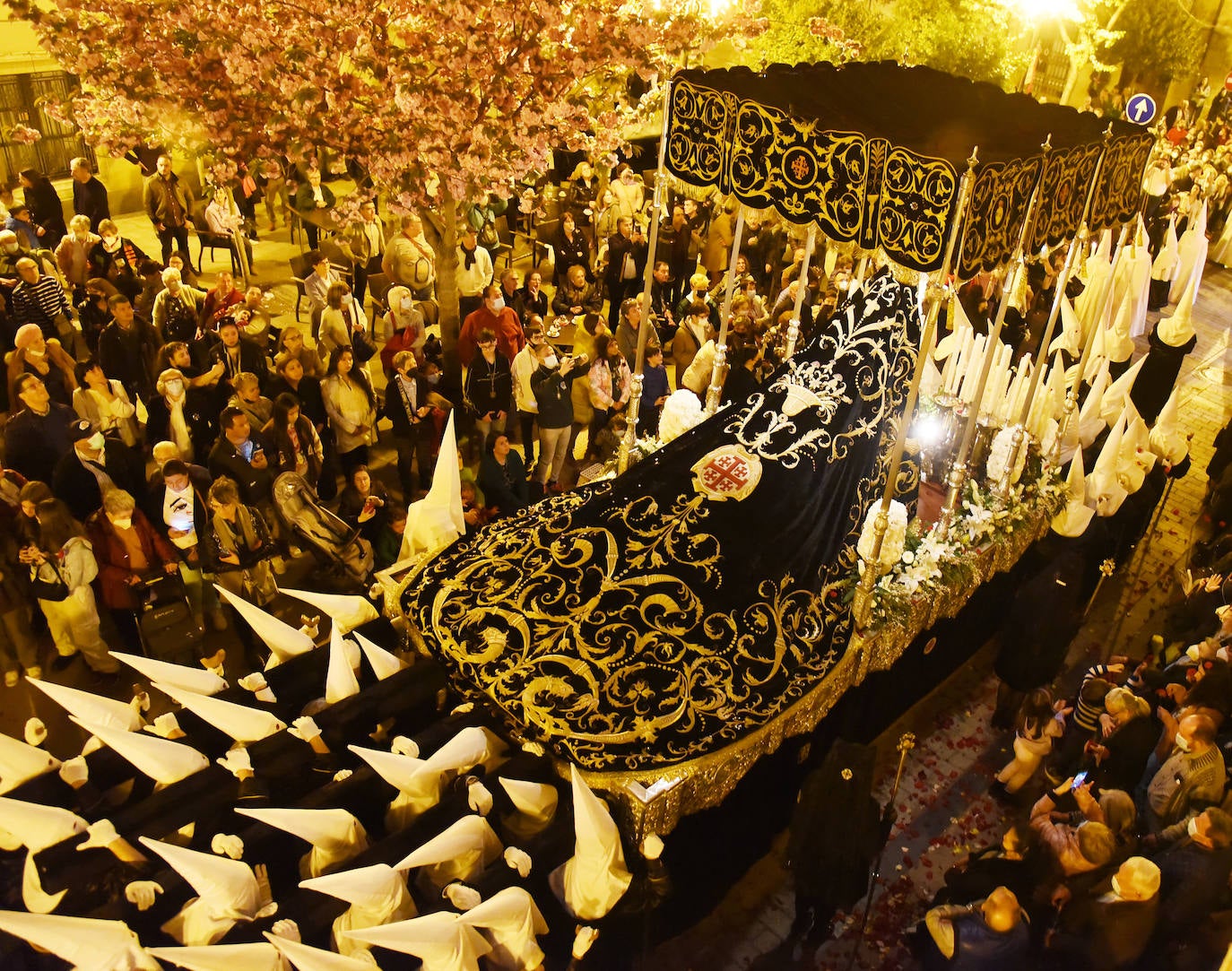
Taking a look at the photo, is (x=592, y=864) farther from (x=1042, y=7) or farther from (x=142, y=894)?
(x=1042, y=7)

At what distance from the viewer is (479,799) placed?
15.0 ft

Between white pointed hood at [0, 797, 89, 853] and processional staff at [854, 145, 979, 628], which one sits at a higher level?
processional staff at [854, 145, 979, 628]

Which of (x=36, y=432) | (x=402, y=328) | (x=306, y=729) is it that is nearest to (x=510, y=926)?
(x=306, y=729)

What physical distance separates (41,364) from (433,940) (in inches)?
215

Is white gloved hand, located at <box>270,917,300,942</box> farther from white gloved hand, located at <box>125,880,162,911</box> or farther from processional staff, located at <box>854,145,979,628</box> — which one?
processional staff, located at <box>854,145,979,628</box>

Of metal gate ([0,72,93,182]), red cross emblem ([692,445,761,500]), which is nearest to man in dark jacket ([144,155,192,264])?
metal gate ([0,72,93,182])

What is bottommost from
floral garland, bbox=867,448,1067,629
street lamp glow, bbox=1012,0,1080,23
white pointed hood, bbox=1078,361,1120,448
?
floral garland, bbox=867,448,1067,629

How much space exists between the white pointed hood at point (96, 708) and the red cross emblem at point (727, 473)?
11.6ft

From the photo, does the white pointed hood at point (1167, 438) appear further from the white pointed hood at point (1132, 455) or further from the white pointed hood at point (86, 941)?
the white pointed hood at point (86, 941)

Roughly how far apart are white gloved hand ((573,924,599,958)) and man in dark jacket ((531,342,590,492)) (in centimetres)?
390

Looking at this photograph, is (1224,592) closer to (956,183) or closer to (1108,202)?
(1108,202)

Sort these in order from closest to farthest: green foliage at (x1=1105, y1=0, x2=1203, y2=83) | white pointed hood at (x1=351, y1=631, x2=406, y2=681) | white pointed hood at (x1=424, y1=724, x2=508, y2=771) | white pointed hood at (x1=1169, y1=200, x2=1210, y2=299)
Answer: white pointed hood at (x1=424, y1=724, x2=508, y2=771)
white pointed hood at (x1=351, y1=631, x2=406, y2=681)
white pointed hood at (x1=1169, y1=200, x2=1210, y2=299)
green foliage at (x1=1105, y1=0, x2=1203, y2=83)

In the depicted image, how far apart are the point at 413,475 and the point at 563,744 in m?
3.75

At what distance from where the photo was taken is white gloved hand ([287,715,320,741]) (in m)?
4.88
